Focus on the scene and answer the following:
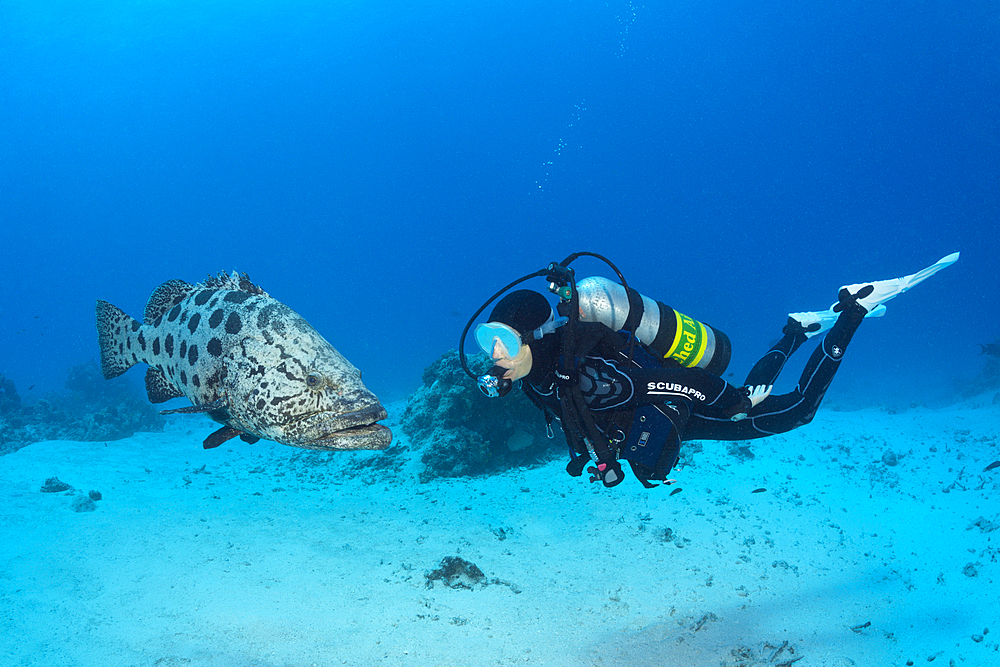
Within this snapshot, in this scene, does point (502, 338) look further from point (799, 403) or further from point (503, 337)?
point (799, 403)

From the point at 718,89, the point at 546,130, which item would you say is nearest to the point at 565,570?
the point at 718,89

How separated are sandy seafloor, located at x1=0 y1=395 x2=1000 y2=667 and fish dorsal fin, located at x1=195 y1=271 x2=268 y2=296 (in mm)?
3468

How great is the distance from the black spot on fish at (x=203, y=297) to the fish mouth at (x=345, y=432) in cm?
116

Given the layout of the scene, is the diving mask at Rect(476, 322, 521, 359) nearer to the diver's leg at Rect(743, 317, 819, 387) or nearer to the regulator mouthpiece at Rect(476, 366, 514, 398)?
the regulator mouthpiece at Rect(476, 366, 514, 398)

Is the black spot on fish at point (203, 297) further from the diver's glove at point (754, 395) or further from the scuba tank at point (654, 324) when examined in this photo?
the diver's glove at point (754, 395)

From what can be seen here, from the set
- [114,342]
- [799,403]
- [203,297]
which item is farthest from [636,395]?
[114,342]

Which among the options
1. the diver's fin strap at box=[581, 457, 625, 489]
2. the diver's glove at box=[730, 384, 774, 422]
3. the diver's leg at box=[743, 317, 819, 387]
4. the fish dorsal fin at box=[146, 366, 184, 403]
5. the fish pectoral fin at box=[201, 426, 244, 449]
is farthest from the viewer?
the diver's leg at box=[743, 317, 819, 387]

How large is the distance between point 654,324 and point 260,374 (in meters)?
3.04

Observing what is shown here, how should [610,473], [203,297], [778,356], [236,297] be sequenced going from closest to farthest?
[236,297] → [203,297] → [610,473] → [778,356]

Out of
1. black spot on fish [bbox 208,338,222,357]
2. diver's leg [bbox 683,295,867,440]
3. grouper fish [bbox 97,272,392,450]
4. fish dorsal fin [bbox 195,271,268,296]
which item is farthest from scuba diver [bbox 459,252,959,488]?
black spot on fish [bbox 208,338,222,357]

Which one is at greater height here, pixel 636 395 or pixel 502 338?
pixel 502 338

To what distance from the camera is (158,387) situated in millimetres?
3035

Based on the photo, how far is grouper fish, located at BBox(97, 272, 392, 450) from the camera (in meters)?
2.29

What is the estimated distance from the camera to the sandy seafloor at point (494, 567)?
4.43m
